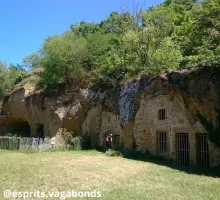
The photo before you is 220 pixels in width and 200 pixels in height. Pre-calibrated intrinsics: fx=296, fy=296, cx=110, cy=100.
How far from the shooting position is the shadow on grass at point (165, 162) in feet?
44.7

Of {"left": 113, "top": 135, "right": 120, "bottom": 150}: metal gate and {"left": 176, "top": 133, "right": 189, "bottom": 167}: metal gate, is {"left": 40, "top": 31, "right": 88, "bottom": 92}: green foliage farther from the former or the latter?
{"left": 176, "top": 133, "right": 189, "bottom": 167}: metal gate

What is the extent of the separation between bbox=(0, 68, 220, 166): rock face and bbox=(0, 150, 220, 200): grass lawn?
2.41 meters

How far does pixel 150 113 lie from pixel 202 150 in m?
4.14

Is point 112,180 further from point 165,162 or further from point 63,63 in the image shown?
point 63,63

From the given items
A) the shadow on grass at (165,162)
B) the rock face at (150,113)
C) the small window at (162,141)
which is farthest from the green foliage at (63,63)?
the small window at (162,141)

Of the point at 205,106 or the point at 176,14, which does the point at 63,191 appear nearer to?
the point at 205,106

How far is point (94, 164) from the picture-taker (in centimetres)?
1528

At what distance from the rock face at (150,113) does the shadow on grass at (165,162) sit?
16.5 inches

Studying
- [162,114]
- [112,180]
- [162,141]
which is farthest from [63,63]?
[112,180]

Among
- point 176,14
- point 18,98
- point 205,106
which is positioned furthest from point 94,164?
point 176,14

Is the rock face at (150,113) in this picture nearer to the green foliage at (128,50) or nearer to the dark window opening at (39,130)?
the dark window opening at (39,130)

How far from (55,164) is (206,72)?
903cm

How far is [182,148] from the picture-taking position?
16578 mm

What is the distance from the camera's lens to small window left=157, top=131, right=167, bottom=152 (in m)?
17.8
